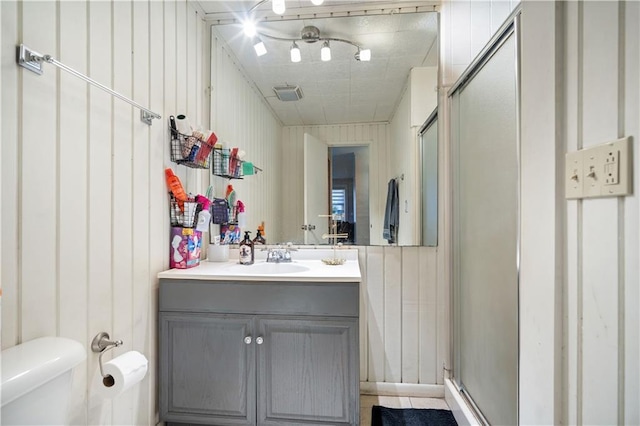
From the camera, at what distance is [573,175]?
68cm

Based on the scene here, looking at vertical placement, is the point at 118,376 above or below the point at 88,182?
below

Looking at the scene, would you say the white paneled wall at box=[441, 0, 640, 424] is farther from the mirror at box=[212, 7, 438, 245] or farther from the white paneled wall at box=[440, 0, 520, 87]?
the mirror at box=[212, 7, 438, 245]

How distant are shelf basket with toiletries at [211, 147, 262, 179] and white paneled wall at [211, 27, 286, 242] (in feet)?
0.13

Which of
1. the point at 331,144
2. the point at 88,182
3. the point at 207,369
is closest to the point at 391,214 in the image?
the point at 331,144

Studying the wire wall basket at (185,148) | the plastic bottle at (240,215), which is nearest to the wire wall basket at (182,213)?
the wire wall basket at (185,148)

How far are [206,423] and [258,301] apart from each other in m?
0.63

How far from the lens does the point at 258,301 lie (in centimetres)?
131

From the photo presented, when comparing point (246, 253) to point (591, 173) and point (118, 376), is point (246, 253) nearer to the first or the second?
point (118, 376)

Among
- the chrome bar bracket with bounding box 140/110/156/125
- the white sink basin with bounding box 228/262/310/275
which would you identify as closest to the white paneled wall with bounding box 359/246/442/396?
the white sink basin with bounding box 228/262/310/275

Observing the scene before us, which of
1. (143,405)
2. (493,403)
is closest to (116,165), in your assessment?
(143,405)

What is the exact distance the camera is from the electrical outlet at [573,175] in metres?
0.66

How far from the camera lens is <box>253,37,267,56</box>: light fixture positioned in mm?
1839

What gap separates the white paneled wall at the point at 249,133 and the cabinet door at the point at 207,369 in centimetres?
72

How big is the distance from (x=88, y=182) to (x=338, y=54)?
5.09 ft
